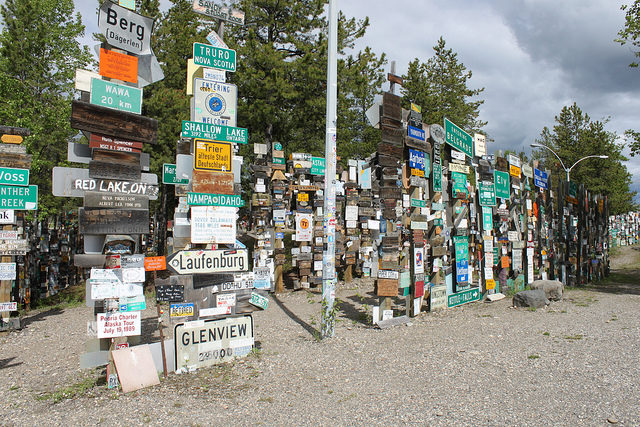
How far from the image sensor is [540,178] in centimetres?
1325

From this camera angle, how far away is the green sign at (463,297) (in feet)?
32.1

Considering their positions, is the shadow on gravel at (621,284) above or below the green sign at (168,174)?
below

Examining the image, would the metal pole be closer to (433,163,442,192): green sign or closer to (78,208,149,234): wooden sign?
(78,208,149,234): wooden sign

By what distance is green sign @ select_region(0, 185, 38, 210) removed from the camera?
8117mm

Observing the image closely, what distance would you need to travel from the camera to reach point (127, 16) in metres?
5.57

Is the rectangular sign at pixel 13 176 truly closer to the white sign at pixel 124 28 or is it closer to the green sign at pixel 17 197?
the green sign at pixel 17 197

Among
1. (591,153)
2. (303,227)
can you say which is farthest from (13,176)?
(591,153)

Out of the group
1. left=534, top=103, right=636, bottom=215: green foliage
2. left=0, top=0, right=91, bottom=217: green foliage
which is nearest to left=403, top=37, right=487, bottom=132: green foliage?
left=534, top=103, right=636, bottom=215: green foliage

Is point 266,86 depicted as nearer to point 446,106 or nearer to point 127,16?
point 127,16

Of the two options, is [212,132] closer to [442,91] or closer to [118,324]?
[118,324]

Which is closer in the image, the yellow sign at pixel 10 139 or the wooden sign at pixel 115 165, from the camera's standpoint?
the wooden sign at pixel 115 165

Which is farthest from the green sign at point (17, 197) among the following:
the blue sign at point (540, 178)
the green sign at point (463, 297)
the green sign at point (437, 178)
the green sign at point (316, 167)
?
the blue sign at point (540, 178)

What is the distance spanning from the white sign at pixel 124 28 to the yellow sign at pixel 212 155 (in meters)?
1.44

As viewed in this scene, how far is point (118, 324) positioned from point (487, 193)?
29.7ft
